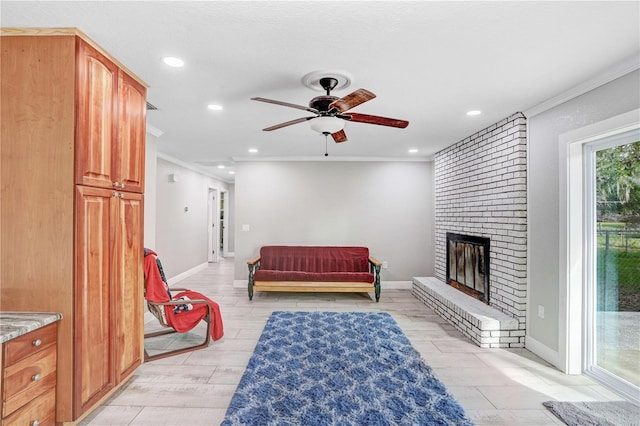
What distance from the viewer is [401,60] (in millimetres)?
2162

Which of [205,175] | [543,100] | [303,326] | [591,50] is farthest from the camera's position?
[205,175]

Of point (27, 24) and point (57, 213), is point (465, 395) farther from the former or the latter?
point (27, 24)

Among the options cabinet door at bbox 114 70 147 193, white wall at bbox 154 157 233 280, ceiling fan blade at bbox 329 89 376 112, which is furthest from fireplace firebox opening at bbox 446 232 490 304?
white wall at bbox 154 157 233 280

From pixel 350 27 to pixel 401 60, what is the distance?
548 millimetres

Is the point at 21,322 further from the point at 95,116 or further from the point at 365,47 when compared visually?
the point at 365,47

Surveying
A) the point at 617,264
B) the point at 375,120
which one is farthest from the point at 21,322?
the point at 617,264

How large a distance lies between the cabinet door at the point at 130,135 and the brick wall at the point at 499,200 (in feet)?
11.8

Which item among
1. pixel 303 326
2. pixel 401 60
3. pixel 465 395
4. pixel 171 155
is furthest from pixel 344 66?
pixel 171 155

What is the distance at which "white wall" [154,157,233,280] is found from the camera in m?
5.47

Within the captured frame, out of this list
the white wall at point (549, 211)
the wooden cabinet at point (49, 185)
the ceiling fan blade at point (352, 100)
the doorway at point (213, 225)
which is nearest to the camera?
the wooden cabinet at point (49, 185)

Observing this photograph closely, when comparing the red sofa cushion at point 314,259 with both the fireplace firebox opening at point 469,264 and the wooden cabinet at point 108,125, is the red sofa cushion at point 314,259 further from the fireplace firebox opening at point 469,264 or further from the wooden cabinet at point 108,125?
the wooden cabinet at point 108,125

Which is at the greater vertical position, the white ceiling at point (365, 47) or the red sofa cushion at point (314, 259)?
the white ceiling at point (365, 47)

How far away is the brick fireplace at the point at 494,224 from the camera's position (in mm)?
3236

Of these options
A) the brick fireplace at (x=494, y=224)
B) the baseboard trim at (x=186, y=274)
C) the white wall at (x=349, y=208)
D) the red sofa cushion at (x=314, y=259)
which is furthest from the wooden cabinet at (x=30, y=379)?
the baseboard trim at (x=186, y=274)
